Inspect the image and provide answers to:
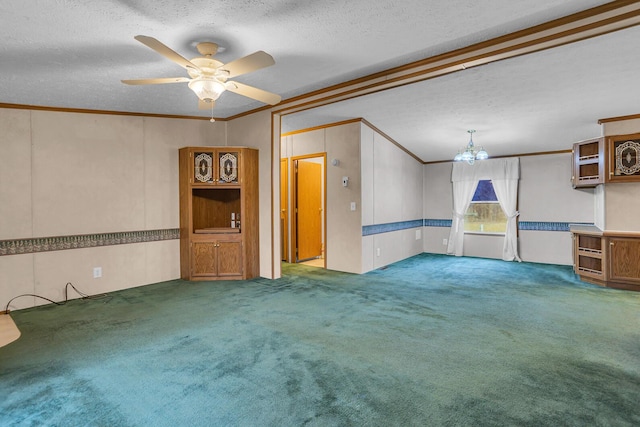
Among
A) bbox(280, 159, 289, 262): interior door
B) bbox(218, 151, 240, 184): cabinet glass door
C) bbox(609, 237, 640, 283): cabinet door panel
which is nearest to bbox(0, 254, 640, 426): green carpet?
bbox(609, 237, 640, 283): cabinet door panel

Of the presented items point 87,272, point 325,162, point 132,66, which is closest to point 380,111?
point 325,162

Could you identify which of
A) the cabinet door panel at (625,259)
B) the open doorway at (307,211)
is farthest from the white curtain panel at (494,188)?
the open doorway at (307,211)

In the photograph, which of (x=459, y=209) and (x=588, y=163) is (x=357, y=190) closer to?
(x=459, y=209)

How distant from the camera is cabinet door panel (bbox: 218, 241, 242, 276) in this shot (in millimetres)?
5188

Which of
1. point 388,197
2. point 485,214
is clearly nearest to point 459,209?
point 485,214

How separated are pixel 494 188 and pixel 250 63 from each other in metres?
6.42

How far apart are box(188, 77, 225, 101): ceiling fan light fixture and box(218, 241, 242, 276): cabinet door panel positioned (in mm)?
2716

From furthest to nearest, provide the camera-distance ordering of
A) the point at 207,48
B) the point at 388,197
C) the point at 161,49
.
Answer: the point at 388,197 < the point at 207,48 < the point at 161,49

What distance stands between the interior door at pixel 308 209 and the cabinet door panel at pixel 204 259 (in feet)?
6.60

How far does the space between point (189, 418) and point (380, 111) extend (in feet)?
15.2

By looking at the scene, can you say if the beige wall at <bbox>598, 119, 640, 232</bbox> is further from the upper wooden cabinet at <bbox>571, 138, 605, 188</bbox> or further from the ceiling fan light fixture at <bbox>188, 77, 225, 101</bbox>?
the ceiling fan light fixture at <bbox>188, 77, 225, 101</bbox>

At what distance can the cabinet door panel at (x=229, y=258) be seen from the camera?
5.19 m

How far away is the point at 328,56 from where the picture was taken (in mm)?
3268

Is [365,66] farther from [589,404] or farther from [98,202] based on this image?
[98,202]
